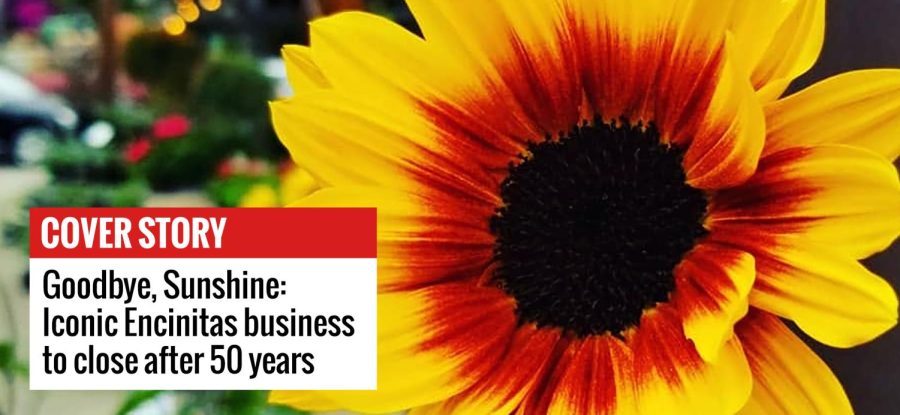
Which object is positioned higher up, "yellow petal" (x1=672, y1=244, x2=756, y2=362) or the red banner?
the red banner

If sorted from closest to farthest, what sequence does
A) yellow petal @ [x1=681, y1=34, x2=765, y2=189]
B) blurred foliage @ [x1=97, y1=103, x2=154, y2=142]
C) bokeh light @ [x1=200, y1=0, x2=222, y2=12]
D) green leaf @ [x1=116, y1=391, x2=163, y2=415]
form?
yellow petal @ [x1=681, y1=34, x2=765, y2=189] → green leaf @ [x1=116, y1=391, x2=163, y2=415] → bokeh light @ [x1=200, y1=0, x2=222, y2=12] → blurred foliage @ [x1=97, y1=103, x2=154, y2=142]

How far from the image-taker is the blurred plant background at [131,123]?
0.50 m

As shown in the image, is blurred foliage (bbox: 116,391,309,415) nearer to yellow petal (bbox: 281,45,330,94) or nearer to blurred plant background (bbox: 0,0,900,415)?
blurred plant background (bbox: 0,0,900,415)

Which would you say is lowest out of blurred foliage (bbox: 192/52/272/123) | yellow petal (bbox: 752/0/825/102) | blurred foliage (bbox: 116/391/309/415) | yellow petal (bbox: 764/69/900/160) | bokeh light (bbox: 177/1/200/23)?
blurred foliage (bbox: 116/391/309/415)

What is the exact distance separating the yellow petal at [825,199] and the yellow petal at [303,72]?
161 mm

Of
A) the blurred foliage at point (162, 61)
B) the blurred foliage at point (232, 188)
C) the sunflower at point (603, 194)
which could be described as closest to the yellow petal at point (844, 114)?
the sunflower at point (603, 194)

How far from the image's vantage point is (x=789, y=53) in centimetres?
37

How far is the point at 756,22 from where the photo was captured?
1.20 feet

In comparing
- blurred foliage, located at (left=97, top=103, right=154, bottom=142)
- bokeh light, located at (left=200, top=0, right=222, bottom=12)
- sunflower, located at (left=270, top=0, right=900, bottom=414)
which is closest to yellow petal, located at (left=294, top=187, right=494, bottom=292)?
sunflower, located at (left=270, top=0, right=900, bottom=414)

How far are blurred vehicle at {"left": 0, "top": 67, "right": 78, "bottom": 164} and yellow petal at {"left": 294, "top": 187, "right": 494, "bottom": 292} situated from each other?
1.09 ft

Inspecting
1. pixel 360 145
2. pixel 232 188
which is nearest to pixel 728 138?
pixel 360 145

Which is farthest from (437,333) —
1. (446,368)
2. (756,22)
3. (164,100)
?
(164,100)

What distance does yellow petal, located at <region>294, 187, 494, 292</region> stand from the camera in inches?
16.0

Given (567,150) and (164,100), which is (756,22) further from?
(164,100)
